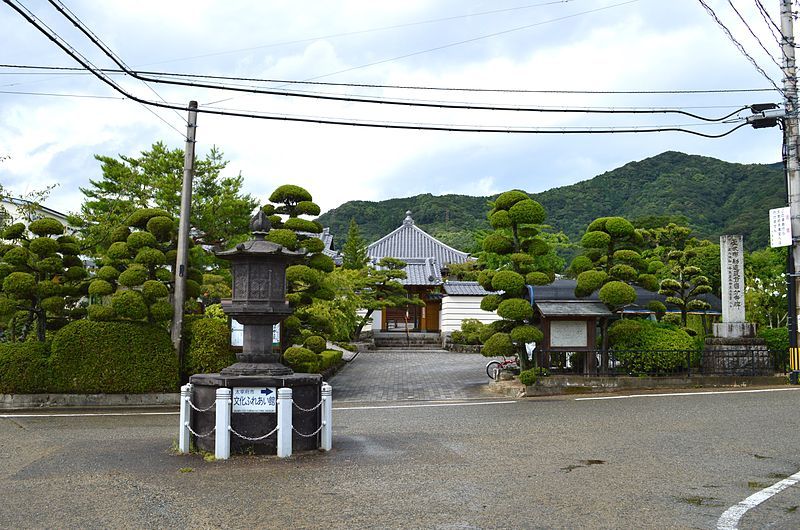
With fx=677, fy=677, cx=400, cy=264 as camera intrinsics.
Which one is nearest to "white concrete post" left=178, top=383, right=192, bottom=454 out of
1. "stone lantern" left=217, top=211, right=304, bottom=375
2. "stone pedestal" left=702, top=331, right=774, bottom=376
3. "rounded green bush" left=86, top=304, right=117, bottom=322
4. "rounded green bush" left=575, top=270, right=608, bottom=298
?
"stone lantern" left=217, top=211, right=304, bottom=375

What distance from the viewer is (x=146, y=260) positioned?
647 inches

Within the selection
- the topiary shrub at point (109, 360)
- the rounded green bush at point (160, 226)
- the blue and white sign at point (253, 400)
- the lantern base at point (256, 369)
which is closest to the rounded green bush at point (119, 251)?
the rounded green bush at point (160, 226)

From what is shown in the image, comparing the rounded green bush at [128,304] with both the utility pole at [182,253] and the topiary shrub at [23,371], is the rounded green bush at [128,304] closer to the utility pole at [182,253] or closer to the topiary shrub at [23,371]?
the utility pole at [182,253]

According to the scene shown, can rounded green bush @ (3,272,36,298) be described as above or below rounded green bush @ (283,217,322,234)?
below

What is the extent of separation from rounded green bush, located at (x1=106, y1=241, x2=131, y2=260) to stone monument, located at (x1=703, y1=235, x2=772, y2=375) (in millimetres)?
15225

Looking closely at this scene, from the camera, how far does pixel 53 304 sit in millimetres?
16109

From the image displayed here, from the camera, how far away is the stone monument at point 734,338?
1817 centimetres

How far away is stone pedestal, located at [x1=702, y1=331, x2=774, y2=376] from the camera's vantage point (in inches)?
714

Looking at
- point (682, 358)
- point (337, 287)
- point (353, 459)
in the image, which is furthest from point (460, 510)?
point (337, 287)

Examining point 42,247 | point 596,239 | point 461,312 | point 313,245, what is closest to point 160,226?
point 42,247

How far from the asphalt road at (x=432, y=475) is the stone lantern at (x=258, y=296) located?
1875mm

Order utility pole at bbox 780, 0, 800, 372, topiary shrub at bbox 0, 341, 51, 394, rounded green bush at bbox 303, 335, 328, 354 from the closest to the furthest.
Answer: topiary shrub at bbox 0, 341, 51, 394, rounded green bush at bbox 303, 335, 328, 354, utility pole at bbox 780, 0, 800, 372

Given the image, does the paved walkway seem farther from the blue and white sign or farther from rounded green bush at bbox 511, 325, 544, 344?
the blue and white sign

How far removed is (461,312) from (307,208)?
23.0 m
